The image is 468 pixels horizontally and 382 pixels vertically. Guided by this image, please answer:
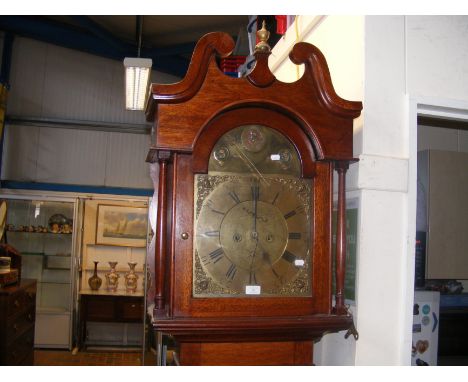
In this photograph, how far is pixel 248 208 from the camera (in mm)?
1549

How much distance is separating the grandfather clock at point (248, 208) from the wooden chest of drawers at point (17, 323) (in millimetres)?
2514

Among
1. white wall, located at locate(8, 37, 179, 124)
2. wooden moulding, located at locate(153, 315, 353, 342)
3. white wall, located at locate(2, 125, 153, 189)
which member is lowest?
wooden moulding, located at locate(153, 315, 353, 342)

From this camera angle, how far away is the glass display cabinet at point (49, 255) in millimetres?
6066

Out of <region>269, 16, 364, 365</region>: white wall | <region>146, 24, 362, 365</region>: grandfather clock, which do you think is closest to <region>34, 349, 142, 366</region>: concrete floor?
<region>269, 16, 364, 365</region>: white wall

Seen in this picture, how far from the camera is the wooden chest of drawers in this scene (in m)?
3.51

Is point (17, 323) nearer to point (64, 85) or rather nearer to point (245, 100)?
point (245, 100)

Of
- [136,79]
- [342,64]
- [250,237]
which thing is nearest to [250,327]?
[250,237]

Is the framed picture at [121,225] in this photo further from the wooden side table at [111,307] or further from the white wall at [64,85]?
the white wall at [64,85]

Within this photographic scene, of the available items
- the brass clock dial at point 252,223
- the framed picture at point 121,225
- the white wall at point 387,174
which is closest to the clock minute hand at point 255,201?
the brass clock dial at point 252,223

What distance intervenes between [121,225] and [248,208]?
17.3 ft

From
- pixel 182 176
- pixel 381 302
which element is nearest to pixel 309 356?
pixel 381 302

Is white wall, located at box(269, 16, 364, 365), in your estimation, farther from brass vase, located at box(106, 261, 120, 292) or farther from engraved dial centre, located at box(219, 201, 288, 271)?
brass vase, located at box(106, 261, 120, 292)
